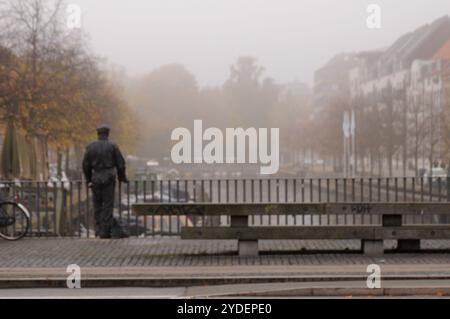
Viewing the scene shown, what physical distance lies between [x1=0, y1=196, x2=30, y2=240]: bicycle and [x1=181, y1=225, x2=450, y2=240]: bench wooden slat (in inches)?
145

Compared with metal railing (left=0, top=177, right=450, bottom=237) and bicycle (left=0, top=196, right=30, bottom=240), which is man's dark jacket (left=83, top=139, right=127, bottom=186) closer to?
metal railing (left=0, top=177, right=450, bottom=237)

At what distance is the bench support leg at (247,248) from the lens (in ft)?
38.0

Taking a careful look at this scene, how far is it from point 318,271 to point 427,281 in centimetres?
123

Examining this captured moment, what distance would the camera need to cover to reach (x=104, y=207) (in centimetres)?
1366

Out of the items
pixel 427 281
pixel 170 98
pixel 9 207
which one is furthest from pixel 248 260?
pixel 170 98

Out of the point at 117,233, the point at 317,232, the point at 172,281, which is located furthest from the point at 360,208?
the point at 117,233

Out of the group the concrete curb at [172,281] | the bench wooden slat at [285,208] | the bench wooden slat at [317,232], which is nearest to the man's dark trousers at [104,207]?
the bench wooden slat at [285,208]

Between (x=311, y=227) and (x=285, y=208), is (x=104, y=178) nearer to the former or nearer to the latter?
(x=285, y=208)

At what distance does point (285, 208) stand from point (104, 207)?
327 cm

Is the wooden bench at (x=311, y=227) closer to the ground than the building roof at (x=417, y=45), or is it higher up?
closer to the ground

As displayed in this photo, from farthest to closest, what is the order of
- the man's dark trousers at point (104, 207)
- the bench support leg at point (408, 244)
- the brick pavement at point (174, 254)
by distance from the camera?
the man's dark trousers at point (104, 207) < the bench support leg at point (408, 244) < the brick pavement at point (174, 254)

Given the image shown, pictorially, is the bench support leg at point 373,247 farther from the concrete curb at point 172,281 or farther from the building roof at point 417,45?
the building roof at point 417,45

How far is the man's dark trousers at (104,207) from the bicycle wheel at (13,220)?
1214mm
